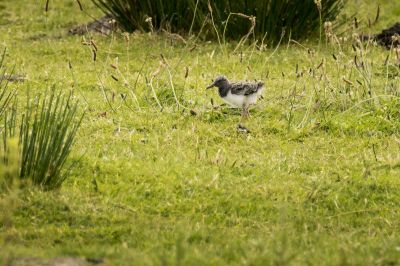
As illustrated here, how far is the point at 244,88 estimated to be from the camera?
9758 mm

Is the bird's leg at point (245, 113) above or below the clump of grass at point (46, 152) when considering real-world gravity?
below

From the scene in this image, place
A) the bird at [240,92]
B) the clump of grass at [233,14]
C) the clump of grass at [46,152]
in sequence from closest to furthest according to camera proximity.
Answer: the clump of grass at [46,152] → the bird at [240,92] → the clump of grass at [233,14]

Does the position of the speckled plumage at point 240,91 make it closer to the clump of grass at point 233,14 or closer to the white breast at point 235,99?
the white breast at point 235,99

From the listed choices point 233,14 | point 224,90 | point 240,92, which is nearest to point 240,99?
point 240,92

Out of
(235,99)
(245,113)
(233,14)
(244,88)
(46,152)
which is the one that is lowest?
(233,14)

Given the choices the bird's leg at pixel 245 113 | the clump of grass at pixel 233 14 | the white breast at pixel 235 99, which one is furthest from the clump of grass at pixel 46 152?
the clump of grass at pixel 233 14

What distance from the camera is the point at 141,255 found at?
19.5ft

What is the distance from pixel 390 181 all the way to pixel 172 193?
1.78m

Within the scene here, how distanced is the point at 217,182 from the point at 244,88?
2.08m

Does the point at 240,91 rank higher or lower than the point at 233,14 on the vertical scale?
higher

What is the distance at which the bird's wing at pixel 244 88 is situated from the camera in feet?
32.0

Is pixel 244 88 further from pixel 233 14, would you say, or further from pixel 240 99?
pixel 233 14

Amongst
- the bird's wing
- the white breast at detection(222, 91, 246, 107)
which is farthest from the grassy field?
the bird's wing

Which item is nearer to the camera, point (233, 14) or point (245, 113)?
point (245, 113)
